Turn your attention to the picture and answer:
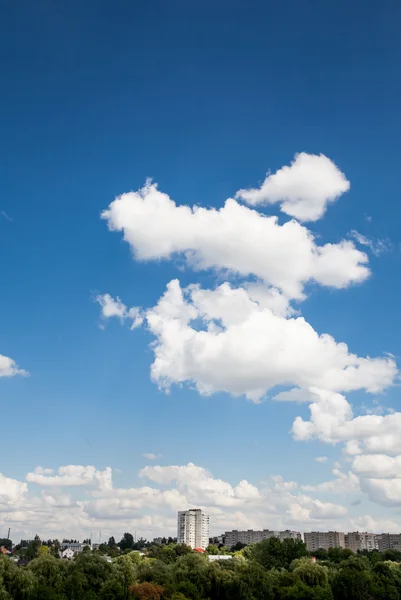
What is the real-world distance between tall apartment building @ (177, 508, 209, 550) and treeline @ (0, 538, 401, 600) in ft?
442

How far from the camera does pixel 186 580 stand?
174 feet

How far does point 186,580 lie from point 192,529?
15240cm

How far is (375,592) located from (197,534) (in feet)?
473

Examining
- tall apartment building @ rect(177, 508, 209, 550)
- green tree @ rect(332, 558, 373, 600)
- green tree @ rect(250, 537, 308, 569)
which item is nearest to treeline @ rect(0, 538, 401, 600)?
green tree @ rect(332, 558, 373, 600)

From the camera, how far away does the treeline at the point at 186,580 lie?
45062mm

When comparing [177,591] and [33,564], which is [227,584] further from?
[33,564]

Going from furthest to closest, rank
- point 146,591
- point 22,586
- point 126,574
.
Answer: point 126,574, point 146,591, point 22,586

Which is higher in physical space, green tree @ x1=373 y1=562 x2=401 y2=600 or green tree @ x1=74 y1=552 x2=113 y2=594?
green tree @ x1=74 y1=552 x2=113 y2=594

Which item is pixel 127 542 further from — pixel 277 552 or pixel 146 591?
pixel 146 591

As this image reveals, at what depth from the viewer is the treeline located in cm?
4506

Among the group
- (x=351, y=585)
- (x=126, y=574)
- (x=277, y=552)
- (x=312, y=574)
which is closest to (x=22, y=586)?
(x=126, y=574)

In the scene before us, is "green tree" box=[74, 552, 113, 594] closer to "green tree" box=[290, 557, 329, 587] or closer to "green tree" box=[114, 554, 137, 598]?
"green tree" box=[114, 554, 137, 598]

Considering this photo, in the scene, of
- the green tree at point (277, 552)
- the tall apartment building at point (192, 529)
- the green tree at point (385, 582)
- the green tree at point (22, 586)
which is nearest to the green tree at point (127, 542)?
the tall apartment building at point (192, 529)

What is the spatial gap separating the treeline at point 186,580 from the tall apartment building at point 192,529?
134660 millimetres
